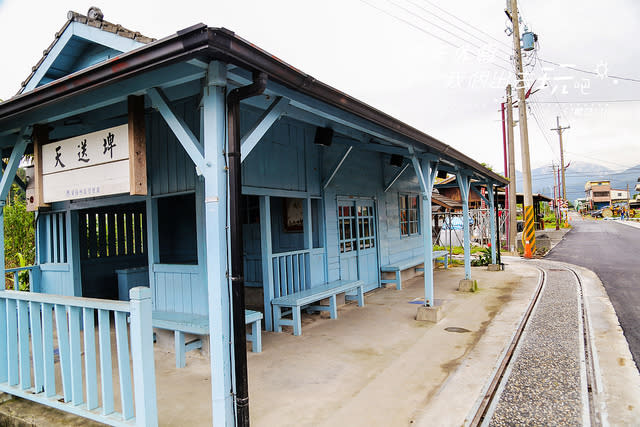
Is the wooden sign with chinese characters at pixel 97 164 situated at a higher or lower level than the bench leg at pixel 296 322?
higher

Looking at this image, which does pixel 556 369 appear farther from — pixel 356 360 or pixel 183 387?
pixel 183 387

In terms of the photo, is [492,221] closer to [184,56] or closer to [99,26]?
[99,26]

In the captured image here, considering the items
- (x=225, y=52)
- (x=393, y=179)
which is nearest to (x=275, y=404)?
(x=225, y=52)

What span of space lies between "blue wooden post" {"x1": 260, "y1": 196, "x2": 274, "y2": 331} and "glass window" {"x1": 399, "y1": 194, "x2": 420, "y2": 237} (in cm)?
512

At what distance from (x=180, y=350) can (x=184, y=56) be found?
3.11m

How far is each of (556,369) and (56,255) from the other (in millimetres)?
6764

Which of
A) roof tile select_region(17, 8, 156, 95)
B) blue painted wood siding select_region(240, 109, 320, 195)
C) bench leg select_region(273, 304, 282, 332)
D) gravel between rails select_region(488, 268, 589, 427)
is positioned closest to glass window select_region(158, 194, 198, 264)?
blue painted wood siding select_region(240, 109, 320, 195)

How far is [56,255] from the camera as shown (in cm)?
613

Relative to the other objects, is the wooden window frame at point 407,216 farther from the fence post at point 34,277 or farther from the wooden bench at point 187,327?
the fence post at point 34,277

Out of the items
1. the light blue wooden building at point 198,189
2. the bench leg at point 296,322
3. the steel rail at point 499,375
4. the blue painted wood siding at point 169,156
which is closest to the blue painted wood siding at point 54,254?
the light blue wooden building at point 198,189

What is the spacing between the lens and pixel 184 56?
7.74 ft

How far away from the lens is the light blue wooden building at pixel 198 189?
259cm

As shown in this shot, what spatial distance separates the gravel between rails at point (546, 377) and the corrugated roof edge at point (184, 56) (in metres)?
2.84

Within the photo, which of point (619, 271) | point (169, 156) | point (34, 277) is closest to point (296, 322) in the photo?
point (169, 156)
